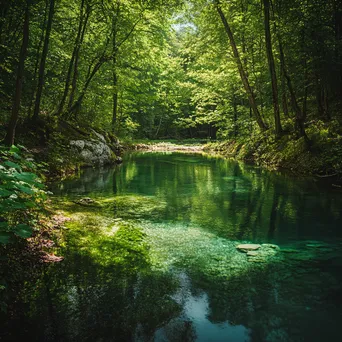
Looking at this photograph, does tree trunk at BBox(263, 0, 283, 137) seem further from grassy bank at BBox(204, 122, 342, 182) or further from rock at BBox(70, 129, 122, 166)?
rock at BBox(70, 129, 122, 166)

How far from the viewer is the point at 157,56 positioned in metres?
20.7

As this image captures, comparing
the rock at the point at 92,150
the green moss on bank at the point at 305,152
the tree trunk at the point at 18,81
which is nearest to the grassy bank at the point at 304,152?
the green moss on bank at the point at 305,152

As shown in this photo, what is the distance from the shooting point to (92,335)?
8.79 feet

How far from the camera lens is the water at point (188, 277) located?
2.84 metres

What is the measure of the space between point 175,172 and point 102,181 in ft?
A: 12.8

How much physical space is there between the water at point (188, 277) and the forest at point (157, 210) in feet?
0.06

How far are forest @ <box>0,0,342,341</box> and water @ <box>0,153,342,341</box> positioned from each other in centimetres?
2

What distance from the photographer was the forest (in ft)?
9.82

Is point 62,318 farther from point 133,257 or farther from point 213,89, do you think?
point 213,89

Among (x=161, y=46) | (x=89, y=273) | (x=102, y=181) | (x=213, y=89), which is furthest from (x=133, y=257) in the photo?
→ (x=213, y=89)

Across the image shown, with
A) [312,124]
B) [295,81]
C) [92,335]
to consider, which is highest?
[295,81]

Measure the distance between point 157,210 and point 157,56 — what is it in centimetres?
Result: 1628

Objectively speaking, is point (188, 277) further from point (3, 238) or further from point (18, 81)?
point (18, 81)

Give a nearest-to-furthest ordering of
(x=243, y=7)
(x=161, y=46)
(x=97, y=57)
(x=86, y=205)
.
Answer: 1. (x=86, y=205)
2. (x=97, y=57)
3. (x=243, y=7)
4. (x=161, y=46)
